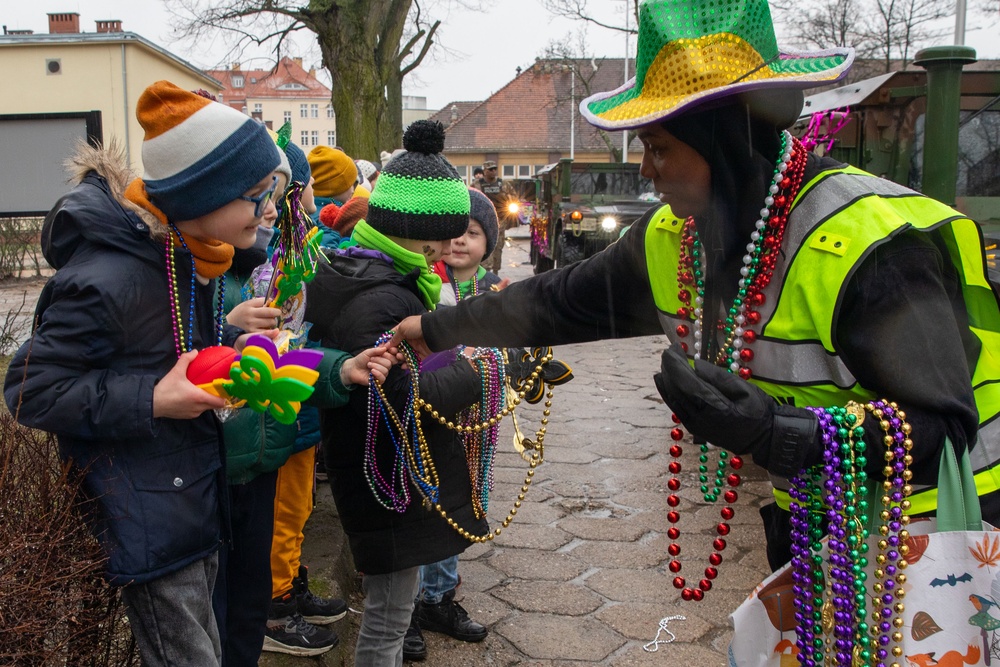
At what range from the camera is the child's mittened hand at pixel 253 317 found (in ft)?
7.24

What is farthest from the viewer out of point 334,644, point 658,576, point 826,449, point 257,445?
point 658,576

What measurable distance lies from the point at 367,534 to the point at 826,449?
142 cm

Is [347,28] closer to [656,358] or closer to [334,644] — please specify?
[656,358]

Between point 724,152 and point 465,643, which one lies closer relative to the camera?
point 724,152

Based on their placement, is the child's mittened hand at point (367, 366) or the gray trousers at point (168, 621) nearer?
the gray trousers at point (168, 621)

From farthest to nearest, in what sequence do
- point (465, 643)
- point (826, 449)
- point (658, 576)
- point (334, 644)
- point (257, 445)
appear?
point (658, 576)
point (465, 643)
point (334, 644)
point (257, 445)
point (826, 449)

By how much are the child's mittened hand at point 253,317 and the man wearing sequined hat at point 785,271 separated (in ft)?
3.16

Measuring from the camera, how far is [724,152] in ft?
5.57

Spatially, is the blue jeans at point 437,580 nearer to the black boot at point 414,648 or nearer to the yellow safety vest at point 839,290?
the black boot at point 414,648

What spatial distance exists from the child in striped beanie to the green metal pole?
158 inches

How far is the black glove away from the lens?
145 centimetres

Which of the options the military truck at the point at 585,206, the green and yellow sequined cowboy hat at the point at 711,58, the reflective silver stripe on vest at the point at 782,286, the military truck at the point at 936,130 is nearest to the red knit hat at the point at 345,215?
the green and yellow sequined cowboy hat at the point at 711,58

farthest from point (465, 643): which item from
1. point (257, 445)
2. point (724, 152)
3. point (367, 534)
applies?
point (724, 152)

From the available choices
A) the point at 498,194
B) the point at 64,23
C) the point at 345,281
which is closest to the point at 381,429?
the point at 345,281
